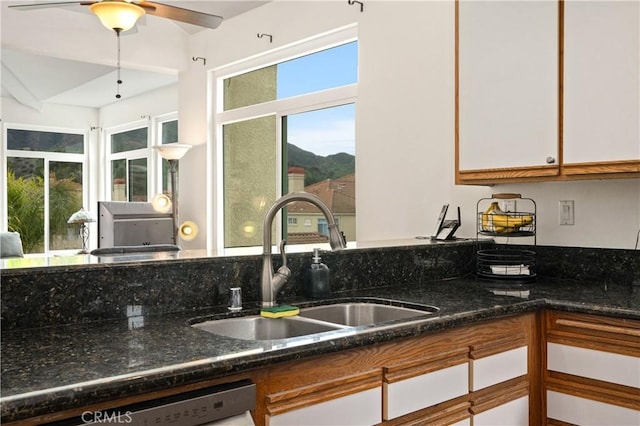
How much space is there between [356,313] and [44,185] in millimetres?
7972

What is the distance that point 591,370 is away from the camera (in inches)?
81.0

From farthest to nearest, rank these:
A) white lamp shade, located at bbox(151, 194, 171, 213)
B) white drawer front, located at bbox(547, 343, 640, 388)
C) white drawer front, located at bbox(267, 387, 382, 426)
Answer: white lamp shade, located at bbox(151, 194, 171, 213), white drawer front, located at bbox(547, 343, 640, 388), white drawer front, located at bbox(267, 387, 382, 426)

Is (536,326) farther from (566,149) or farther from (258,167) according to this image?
(258,167)

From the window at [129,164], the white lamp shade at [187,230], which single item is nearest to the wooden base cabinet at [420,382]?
the white lamp shade at [187,230]

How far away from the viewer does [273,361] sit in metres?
1.36

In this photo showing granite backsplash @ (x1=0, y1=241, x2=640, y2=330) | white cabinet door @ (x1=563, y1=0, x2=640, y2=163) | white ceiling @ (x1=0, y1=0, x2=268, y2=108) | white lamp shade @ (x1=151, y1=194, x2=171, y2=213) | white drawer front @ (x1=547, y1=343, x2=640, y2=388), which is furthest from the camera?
white ceiling @ (x1=0, y1=0, x2=268, y2=108)

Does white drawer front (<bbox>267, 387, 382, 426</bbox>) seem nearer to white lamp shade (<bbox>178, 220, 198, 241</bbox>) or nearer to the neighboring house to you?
the neighboring house

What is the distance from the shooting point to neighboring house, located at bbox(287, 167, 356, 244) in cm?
416

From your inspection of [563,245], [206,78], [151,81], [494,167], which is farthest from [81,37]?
[563,245]

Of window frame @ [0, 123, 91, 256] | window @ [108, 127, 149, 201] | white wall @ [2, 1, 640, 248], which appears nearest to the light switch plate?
white wall @ [2, 1, 640, 248]

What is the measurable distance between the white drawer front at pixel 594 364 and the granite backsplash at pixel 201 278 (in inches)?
26.5

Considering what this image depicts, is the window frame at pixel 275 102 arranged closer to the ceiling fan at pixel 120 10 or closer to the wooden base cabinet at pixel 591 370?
the ceiling fan at pixel 120 10

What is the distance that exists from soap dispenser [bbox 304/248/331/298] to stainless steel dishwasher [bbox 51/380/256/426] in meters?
0.83

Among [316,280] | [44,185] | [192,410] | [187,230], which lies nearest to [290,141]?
[187,230]
